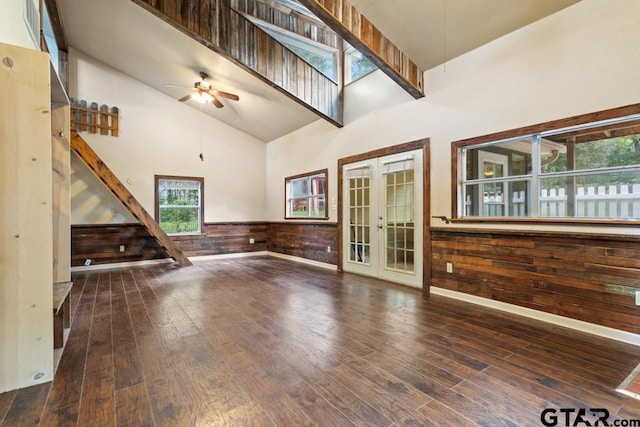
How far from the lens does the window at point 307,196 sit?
6.23 metres

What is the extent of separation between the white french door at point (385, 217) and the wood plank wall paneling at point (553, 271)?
610 millimetres

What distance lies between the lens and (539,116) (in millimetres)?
3018

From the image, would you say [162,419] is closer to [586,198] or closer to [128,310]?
[128,310]

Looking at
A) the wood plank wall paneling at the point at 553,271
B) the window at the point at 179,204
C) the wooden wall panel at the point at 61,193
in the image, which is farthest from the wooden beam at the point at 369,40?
the window at the point at 179,204

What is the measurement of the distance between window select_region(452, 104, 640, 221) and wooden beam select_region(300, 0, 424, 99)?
1.11 metres

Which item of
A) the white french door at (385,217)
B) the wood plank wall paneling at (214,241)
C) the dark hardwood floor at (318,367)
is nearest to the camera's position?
the dark hardwood floor at (318,367)

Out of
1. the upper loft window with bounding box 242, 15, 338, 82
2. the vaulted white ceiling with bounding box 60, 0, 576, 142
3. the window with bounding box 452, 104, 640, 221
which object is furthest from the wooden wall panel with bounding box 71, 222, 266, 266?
the window with bounding box 452, 104, 640, 221

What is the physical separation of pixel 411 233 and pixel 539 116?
6.84ft

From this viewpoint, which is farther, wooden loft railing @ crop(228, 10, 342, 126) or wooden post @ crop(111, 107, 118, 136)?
wooden post @ crop(111, 107, 118, 136)

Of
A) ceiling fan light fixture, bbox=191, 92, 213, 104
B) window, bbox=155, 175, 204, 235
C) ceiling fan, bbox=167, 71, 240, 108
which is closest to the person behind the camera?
ceiling fan, bbox=167, 71, 240, 108

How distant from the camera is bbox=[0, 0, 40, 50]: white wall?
208 cm

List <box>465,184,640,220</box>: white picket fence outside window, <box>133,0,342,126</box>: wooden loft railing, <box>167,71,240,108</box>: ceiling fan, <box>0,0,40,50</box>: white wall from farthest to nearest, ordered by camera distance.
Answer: <box>167,71,240,108</box>: ceiling fan, <box>133,0,342,126</box>: wooden loft railing, <box>465,184,640,220</box>: white picket fence outside window, <box>0,0,40,50</box>: white wall

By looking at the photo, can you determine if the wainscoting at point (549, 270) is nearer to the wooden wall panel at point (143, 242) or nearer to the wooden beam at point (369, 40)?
the wooden beam at point (369, 40)

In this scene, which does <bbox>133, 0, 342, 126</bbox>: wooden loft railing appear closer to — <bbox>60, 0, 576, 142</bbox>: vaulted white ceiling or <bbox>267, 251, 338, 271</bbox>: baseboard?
<bbox>60, 0, 576, 142</bbox>: vaulted white ceiling
